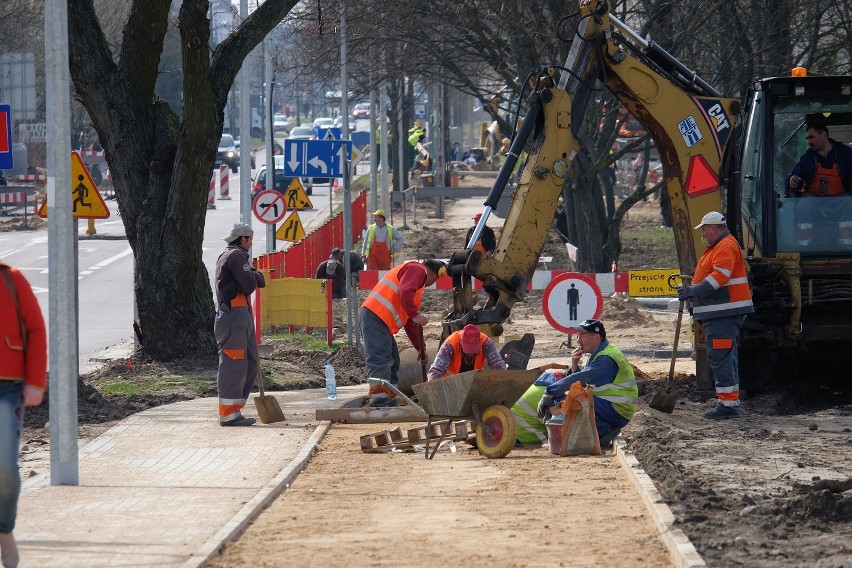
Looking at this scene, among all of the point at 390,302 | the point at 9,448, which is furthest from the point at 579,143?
the point at 9,448

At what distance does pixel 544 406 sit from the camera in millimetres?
12094

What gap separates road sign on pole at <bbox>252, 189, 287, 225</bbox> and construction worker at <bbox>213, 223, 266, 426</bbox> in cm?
1250

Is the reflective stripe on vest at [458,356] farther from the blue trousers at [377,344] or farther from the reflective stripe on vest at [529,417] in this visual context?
the blue trousers at [377,344]

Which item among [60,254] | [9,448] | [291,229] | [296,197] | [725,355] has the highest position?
[296,197]

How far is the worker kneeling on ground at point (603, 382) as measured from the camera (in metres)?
11.7

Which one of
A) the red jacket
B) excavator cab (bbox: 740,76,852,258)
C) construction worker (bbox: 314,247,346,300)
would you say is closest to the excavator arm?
excavator cab (bbox: 740,76,852,258)

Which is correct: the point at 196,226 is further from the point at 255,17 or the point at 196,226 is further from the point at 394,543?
the point at 394,543

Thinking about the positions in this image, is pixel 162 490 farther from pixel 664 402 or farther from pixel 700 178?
pixel 700 178

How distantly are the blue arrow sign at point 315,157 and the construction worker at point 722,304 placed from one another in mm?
9199

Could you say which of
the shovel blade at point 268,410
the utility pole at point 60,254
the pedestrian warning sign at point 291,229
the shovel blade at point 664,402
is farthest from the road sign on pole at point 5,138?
the pedestrian warning sign at point 291,229

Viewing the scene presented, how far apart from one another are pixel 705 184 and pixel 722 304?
6.35 ft

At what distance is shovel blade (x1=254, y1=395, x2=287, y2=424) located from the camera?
1361 cm

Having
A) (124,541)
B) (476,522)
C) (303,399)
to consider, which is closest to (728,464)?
(476,522)

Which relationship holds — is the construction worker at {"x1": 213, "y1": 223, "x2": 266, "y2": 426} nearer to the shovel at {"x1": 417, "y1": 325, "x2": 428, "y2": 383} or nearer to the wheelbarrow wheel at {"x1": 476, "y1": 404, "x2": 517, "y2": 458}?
the shovel at {"x1": 417, "y1": 325, "x2": 428, "y2": 383}
